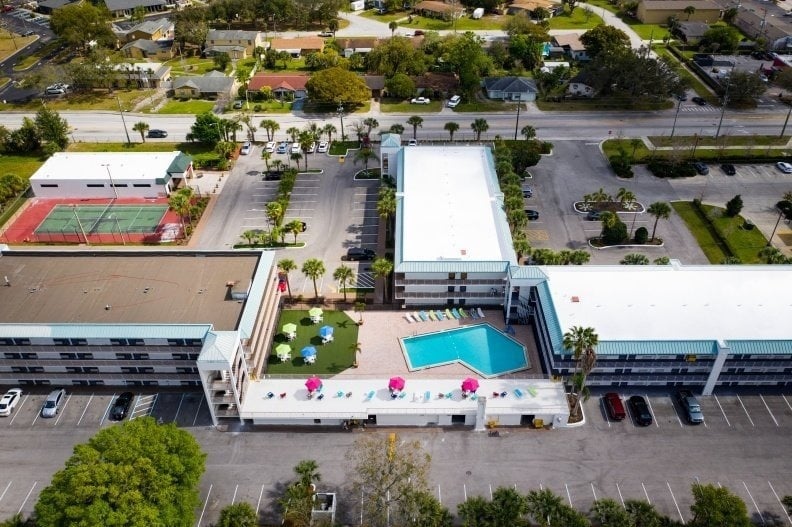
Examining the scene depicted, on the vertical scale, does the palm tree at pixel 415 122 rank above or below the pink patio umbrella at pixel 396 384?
above

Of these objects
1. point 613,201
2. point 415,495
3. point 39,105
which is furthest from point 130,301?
point 39,105

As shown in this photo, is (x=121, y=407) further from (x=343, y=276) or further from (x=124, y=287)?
(x=343, y=276)

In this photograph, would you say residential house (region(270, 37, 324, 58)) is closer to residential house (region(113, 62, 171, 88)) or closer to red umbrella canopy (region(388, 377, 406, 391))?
residential house (region(113, 62, 171, 88))

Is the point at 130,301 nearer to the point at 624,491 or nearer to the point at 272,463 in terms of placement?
the point at 272,463

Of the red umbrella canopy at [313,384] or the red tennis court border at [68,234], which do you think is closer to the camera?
the red umbrella canopy at [313,384]

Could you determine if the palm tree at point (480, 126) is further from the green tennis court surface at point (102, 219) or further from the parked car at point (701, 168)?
the green tennis court surface at point (102, 219)

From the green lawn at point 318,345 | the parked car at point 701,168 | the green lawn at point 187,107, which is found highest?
the green lawn at point 187,107

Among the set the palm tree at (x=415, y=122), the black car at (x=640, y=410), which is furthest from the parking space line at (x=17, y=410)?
the palm tree at (x=415, y=122)
